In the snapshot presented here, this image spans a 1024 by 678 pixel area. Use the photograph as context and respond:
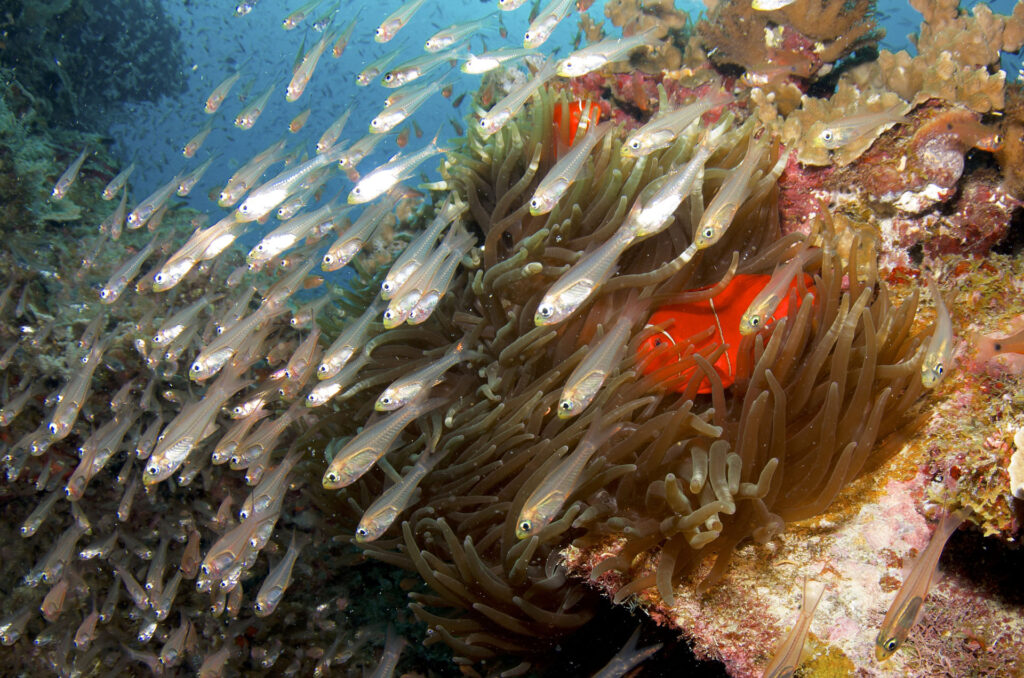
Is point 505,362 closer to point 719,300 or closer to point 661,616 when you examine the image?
point 719,300

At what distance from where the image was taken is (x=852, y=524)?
8.16 ft

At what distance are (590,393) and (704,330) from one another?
910 mm

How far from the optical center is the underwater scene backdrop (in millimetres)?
2414

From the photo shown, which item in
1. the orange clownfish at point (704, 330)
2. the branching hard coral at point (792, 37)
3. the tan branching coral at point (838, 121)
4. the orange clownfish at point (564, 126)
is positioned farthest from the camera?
the branching hard coral at point (792, 37)

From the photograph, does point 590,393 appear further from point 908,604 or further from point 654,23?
point 654,23

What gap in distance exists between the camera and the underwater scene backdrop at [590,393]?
2414 millimetres

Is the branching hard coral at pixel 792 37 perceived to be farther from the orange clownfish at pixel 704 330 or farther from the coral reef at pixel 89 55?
the coral reef at pixel 89 55

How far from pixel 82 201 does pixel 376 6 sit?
80.3 meters

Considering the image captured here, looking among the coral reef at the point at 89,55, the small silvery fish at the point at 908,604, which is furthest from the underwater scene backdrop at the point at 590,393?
the coral reef at the point at 89,55

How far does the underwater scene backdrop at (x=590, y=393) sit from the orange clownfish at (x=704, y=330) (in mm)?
17

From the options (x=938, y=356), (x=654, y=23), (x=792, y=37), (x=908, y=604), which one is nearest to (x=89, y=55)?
(x=654, y=23)

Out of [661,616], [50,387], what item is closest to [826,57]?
[661,616]

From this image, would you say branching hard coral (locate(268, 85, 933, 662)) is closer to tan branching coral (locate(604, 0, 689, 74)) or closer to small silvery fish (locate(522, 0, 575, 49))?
small silvery fish (locate(522, 0, 575, 49))

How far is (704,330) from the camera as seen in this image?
300 centimetres
